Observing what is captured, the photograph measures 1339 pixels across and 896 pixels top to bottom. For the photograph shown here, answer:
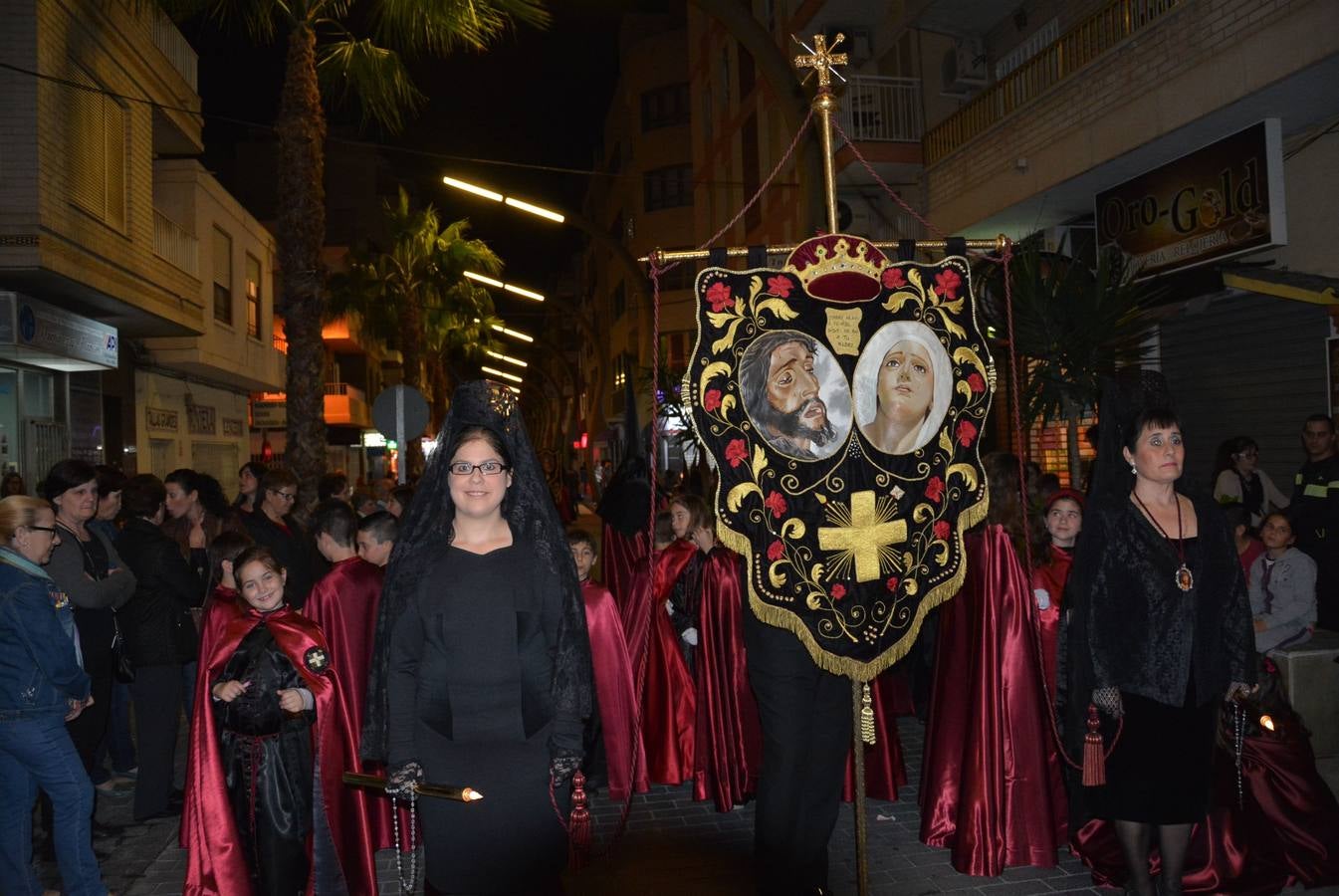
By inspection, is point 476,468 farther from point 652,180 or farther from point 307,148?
point 652,180

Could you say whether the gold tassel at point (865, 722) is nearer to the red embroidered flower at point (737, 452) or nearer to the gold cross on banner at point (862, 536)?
the gold cross on banner at point (862, 536)

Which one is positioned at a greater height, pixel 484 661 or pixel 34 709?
pixel 484 661

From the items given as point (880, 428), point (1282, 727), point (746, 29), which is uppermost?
point (746, 29)

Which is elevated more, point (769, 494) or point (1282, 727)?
point (769, 494)

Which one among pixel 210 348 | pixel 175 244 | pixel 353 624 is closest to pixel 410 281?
pixel 210 348

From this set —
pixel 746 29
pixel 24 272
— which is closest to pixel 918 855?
pixel 746 29

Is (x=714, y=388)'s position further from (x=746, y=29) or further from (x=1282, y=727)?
(x=746, y=29)

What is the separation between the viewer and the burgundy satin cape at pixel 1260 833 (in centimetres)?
452

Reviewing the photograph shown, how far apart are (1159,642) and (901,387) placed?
147 cm

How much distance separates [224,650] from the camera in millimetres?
4496

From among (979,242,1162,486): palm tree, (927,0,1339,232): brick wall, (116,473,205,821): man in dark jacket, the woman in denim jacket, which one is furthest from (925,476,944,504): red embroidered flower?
(927,0,1339,232): brick wall

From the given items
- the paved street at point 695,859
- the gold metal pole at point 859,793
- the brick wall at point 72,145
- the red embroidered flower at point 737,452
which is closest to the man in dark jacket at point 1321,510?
the paved street at point 695,859

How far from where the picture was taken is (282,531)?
7.39 metres

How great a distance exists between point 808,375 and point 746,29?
7950 mm
